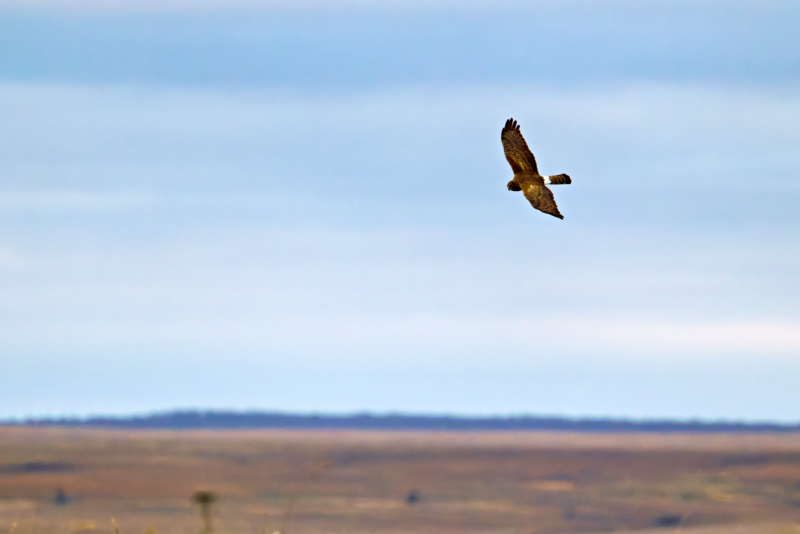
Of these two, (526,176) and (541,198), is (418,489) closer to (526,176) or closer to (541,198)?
(526,176)

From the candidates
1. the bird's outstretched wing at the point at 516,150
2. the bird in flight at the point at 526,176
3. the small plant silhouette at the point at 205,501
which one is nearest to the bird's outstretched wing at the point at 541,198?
the bird in flight at the point at 526,176

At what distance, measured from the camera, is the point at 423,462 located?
6934 inches

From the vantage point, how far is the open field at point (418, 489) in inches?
3686

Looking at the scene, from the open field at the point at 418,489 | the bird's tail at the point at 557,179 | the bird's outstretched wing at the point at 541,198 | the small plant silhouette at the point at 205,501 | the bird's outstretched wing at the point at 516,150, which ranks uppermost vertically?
the bird's outstretched wing at the point at 516,150

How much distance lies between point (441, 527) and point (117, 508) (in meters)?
31.3

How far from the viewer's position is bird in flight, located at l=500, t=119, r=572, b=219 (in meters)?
18.1

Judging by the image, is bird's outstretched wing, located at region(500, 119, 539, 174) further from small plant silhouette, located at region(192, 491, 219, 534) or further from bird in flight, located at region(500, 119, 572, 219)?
small plant silhouette, located at region(192, 491, 219, 534)

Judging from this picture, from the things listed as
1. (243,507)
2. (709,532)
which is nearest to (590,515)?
(243,507)

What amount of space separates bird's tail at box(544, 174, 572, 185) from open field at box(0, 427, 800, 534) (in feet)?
137

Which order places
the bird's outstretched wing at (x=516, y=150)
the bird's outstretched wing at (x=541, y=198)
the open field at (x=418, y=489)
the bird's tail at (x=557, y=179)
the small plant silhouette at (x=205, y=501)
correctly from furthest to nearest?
the open field at (x=418, y=489) → the bird's outstretched wing at (x=516, y=150) → the bird's tail at (x=557, y=179) → the bird's outstretched wing at (x=541, y=198) → the small plant silhouette at (x=205, y=501)

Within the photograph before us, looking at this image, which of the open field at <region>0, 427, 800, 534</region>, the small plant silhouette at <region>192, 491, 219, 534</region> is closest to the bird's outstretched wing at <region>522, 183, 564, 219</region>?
the small plant silhouette at <region>192, 491, 219, 534</region>

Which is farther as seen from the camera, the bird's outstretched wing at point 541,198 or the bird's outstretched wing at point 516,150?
the bird's outstretched wing at point 516,150

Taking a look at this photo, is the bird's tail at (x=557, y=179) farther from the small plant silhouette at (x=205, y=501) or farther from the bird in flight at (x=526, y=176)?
the small plant silhouette at (x=205, y=501)

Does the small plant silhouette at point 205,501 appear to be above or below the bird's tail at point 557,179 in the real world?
below
